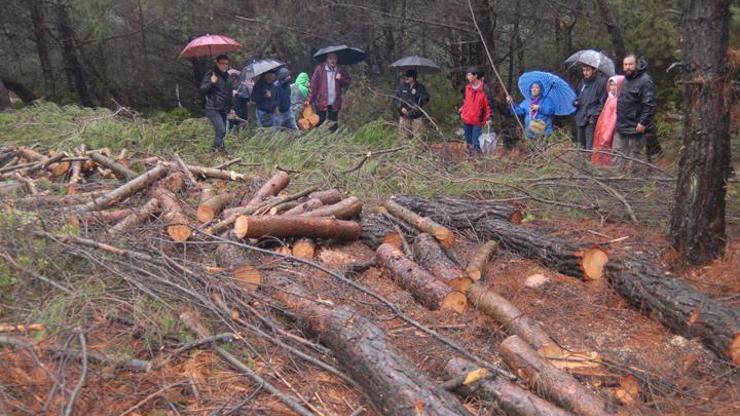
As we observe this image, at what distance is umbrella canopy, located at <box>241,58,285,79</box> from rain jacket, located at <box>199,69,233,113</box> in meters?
0.65

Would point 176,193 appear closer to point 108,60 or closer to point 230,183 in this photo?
point 230,183

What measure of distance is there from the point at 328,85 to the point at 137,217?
5469 millimetres

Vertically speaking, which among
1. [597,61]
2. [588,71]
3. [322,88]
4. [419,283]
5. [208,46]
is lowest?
[419,283]

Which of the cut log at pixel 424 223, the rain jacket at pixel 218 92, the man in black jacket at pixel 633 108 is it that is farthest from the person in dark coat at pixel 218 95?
the man in black jacket at pixel 633 108

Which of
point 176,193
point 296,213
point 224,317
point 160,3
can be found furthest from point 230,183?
point 160,3

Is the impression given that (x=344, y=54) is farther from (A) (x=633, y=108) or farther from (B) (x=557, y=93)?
(A) (x=633, y=108)

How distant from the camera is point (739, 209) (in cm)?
625

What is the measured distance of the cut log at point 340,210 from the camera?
19.8ft

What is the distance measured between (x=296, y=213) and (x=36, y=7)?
35.2ft

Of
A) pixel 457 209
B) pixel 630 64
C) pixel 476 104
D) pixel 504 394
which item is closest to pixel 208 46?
pixel 476 104

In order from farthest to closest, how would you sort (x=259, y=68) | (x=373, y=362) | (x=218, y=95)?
1. (x=259, y=68)
2. (x=218, y=95)
3. (x=373, y=362)

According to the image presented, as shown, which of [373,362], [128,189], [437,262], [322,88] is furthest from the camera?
[322,88]

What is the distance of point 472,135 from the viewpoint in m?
9.77

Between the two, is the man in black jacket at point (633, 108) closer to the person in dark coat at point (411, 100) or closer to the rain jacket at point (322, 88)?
the person in dark coat at point (411, 100)
